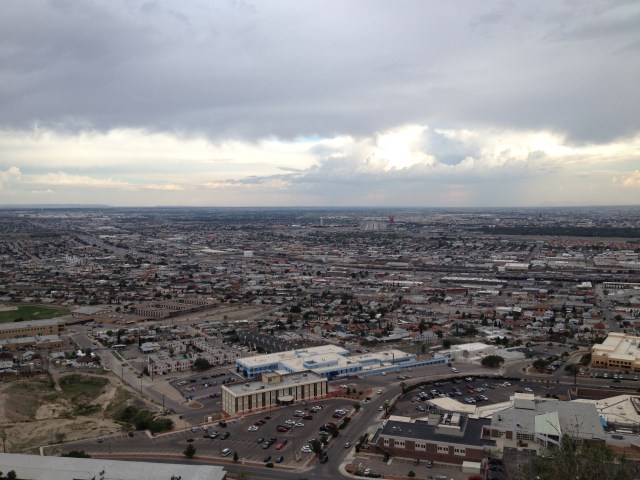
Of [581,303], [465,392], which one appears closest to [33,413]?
[465,392]

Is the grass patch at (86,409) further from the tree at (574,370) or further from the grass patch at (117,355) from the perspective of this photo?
the tree at (574,370)

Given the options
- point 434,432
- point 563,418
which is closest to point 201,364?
point 434,432

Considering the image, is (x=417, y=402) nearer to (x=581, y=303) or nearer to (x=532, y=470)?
(x=532, y=470)

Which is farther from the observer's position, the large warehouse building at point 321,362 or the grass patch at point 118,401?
the large warehouse building at point 321,362

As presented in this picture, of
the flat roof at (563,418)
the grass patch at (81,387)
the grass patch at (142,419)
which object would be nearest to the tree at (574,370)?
the flat roof at (563,418)

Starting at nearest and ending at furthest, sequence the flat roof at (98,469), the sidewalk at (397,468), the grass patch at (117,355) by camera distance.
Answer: the flat roof at (98,469) < the sidewalk at (397,468) < the grass patch at (117,355)

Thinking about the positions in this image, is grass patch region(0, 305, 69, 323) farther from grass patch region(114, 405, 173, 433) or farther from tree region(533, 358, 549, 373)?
tree region(533, 358, 549, 373)

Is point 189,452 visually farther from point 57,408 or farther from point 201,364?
point 201,364
